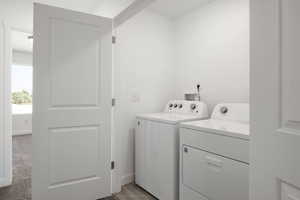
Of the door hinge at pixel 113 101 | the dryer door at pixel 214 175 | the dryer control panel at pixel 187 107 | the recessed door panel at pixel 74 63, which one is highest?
the recessed door panel at pixel 74 63

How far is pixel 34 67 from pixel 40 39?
28cm

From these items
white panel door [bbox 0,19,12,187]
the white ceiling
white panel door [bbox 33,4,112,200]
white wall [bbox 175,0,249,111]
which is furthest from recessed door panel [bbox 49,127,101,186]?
the white ceiling

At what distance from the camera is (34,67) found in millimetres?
1713

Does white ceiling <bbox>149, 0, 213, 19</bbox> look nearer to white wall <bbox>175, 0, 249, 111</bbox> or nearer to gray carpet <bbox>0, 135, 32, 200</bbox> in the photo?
white wall <bbox>175, 0, 249, 111</bbox>

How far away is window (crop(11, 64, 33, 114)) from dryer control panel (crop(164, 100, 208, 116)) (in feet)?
17.7

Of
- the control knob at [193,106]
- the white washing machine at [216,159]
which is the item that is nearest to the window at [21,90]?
the control knob at [193,106]

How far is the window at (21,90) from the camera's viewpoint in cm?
569

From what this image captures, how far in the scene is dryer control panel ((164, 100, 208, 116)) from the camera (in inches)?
84.9

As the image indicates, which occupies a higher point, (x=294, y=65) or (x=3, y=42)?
(x=3, y=42)

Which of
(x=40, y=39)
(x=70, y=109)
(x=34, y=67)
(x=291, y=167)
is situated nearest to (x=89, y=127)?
(x=70, y=109)

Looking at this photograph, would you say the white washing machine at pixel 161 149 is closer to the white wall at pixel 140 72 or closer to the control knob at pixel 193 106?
the control knob at pixel 193 106

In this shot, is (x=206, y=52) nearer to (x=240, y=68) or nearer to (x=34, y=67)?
(x=240, y=68)

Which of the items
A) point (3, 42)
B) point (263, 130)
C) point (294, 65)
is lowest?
point (263, 130)

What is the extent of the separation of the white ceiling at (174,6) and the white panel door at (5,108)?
1.97m
